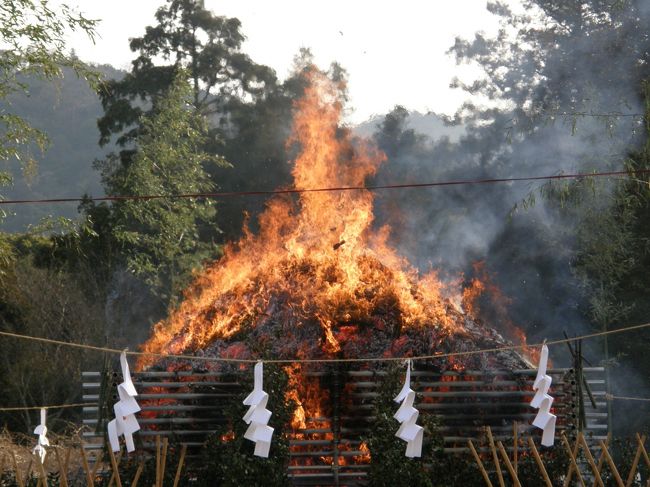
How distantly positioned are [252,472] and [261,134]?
22466 mm

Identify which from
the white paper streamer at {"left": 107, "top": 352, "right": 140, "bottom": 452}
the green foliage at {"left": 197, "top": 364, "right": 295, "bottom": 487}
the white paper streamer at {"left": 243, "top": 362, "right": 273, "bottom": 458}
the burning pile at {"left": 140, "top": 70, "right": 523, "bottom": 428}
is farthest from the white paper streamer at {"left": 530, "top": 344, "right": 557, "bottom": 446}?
the white paper streamer at {"left": 107, "top": 352, "right": 140, "bottom": 452}

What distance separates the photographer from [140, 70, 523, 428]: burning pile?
587 inches

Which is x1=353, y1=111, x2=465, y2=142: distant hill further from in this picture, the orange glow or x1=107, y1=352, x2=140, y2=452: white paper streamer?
x1=107, y1=352, x2=140, y2=452: white paper streamer

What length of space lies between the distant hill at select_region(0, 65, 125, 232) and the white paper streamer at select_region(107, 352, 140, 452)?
3128 cm

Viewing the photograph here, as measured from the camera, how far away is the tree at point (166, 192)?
2769 cm

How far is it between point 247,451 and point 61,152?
3808cm

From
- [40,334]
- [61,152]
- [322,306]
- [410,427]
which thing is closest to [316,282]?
[322,306]

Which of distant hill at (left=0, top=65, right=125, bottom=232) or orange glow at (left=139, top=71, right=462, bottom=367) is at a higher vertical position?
distant hill at (left=0, top=65, right=125, bottom=232)

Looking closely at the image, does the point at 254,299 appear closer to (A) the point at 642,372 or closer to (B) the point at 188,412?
(B) the point at 188,412

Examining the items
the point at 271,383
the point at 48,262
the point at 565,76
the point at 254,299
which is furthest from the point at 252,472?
the point at 565,76

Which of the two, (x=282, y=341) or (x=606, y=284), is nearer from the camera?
(x=282, y=341)

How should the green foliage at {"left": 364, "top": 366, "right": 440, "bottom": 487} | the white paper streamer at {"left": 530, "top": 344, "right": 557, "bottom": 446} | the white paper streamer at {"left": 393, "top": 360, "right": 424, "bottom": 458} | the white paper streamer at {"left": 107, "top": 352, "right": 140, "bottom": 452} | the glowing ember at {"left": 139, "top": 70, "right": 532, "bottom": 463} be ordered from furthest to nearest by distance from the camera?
the glowing ember at {"left": 139, "top": 70, "right": 532, "bottom": 463}, the green foliage at {"left": 364, "top": 366, "right": 440, "bottom": 487}, the white paper streamer at {"left": 393, "top": 360, "right": 424, "bottom": 458}, the white paper streamer at {"left": 530, "top": 344, "right": 557, "bottom": 446}, the white paper streamer at {"left": 107, "top": 352, "right": 140, "bottom": 452}

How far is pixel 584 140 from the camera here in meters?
24.7

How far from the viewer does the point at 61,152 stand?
4769 cm
